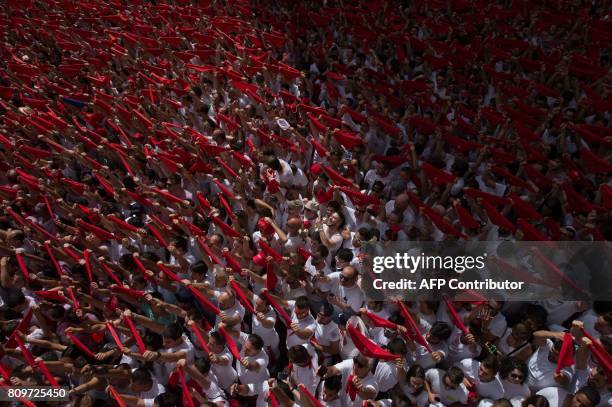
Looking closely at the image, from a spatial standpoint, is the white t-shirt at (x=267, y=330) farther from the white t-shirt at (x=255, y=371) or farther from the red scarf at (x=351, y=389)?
the red scarf at (x=351, y=389)

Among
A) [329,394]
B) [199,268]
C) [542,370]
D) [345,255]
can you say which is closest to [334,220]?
[345,255]

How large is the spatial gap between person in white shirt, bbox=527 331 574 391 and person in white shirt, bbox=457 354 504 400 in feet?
0.92

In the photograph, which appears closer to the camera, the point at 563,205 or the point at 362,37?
the point at 563,205

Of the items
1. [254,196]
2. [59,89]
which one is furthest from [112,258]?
[59,89]

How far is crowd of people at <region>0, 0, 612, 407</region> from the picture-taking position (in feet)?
11.5

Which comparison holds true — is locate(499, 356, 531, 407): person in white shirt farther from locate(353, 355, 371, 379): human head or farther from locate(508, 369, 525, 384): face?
locate(353, 355, 371, 379): human head

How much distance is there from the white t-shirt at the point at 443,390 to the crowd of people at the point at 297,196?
0.01 m

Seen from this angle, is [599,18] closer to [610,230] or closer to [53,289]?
[610,230]

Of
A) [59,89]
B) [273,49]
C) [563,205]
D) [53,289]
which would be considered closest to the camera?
[53,289]

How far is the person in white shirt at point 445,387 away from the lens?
3.21 metres

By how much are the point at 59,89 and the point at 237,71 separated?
303 centimetres

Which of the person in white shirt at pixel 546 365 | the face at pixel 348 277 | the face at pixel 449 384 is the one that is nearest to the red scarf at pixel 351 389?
the face at pixel 449 384

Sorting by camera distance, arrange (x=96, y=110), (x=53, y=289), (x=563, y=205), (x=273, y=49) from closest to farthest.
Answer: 1. (x=53, y=289)
2. (x=563, y=205)
3. (x=96, y=110)
4. (x=273, y=49)

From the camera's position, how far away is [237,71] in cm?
745
